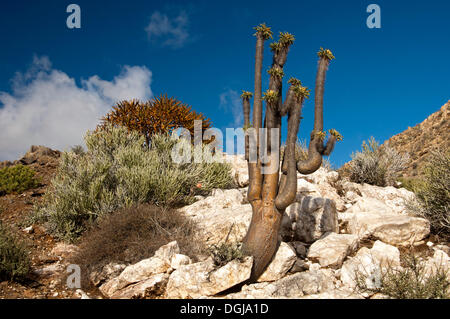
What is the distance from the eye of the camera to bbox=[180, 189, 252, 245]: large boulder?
5.62 metres

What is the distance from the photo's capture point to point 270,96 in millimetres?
4969

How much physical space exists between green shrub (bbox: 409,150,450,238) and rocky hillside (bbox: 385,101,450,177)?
59.3 feet

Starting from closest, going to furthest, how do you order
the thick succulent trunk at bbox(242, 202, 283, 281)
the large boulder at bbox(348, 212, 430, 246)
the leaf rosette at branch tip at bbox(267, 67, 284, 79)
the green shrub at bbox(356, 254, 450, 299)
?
1. the green shrub at bbox(356, 254, 450, 299)
2. the thick succulent trunk at bbox(242, 202, 283, 281)
3. the leaf rosette at branch tip at bbox(267, 67, 284, 79)
4. the large boulder at bbox(348, 212, 430, 246)

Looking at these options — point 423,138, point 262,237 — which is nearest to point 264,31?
point 262,237

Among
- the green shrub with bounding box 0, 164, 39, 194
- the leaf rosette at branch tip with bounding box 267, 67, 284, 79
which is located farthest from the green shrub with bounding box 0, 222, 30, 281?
the green shrub with bounding box 0, 164, 39, 194

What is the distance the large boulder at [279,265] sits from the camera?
15.2ft

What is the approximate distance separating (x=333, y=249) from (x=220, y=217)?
219cm

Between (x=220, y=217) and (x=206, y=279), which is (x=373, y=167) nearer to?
(x=220, y=217)

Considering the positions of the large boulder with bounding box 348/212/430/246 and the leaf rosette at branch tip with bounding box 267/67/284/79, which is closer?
the leaf rosette at branch tip with bounding box 267/67/284/79

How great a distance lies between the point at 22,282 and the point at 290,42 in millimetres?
5735

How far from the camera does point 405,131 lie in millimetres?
32156

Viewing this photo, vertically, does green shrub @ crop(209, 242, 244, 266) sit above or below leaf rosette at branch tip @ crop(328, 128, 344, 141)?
below

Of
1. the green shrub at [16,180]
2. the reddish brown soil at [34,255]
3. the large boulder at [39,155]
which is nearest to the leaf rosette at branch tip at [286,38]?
the reddish brown soil at [34,255]

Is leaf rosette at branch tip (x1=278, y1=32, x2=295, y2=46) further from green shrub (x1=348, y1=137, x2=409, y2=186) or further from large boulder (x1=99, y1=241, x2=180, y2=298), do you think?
green shrub (x1=348, y1=137, x2=409, y2=186)
